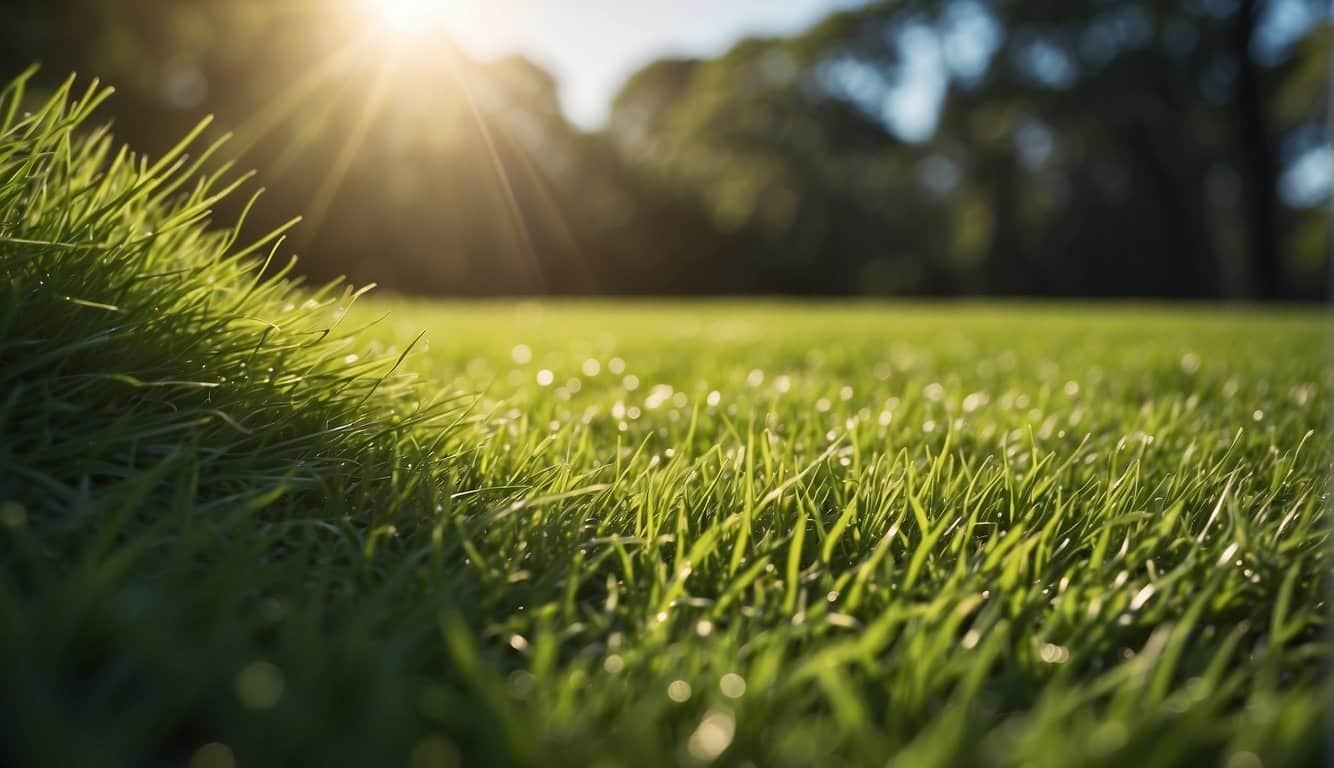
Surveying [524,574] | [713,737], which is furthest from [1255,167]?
[713,737]

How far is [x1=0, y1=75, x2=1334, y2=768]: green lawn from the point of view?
0.75 meters

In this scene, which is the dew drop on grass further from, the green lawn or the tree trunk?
the tree trunk

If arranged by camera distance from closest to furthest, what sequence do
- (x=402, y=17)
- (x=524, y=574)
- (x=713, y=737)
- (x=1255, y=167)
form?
(x=713, y=737) → (x=524, y=574) → (x=402, y=17) → (x=1255, y=167)

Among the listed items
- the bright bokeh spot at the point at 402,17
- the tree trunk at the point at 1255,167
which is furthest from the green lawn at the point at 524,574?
the tree trunk at the point at 1255,167

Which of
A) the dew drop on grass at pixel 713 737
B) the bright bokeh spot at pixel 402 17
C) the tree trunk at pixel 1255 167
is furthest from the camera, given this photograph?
the tree trunk at pixel 1255 167

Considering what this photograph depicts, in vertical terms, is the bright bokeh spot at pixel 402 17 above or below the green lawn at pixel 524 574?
above

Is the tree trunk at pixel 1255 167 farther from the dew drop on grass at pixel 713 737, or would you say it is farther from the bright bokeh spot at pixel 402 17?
the dew drop on grass at pixel 713 737

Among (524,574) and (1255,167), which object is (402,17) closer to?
(524,574)

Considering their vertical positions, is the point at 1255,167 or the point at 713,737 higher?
the point at 1255,167

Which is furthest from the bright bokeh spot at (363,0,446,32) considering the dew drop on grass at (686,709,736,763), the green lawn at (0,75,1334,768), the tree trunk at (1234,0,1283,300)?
the tree trunk at (1234,0,1283,300)

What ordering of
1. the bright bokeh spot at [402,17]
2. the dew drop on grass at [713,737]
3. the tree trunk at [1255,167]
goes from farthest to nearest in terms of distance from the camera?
the tree trunk at [1255,167] < the bright bokeh spot at [402,17] < the dew drop on grass at [713,737]

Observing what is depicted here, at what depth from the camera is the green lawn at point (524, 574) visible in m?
0.75

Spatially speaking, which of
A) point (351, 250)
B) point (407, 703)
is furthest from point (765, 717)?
point (351, 250)

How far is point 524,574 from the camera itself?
1.10m
